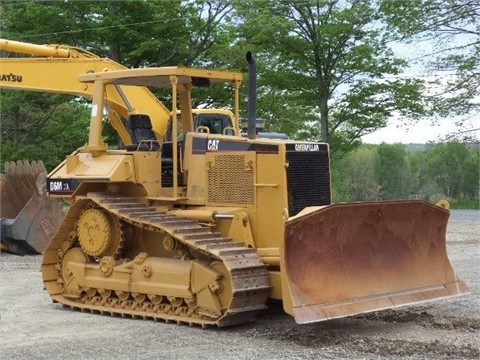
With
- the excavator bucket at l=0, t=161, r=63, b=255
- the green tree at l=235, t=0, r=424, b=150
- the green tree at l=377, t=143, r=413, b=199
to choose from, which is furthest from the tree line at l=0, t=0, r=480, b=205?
the green tree at l=377, t=143, r=413, b=199

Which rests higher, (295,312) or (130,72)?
(130,72)

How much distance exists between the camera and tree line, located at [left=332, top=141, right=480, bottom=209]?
37.4 meters

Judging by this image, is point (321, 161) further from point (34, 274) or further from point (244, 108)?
point (244, 108)

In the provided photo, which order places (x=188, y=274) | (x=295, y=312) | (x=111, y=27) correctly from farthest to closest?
(x=111, y=27) → (x=188, y=274) → (x=295, y=312)

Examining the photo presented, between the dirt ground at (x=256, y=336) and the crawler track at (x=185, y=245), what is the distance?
154 millimetres

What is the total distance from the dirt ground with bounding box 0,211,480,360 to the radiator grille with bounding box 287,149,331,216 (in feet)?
4.40

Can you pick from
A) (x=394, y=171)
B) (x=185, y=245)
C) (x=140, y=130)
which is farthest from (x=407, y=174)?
(x=185, y=245)

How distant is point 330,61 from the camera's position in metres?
24.2

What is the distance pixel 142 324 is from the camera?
948 centimetres

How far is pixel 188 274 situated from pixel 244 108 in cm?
1562

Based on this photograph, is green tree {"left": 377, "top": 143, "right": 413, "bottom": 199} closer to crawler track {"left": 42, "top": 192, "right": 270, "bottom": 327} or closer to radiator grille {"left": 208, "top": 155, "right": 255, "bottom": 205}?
crawler track {"left": 42, "top": 192, "right": 270, "bottom": 327}

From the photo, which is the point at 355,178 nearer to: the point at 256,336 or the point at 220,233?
the point at 220,233

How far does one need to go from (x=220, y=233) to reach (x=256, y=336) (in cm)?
155

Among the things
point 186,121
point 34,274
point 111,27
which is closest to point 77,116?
point 111,27
